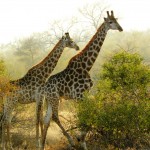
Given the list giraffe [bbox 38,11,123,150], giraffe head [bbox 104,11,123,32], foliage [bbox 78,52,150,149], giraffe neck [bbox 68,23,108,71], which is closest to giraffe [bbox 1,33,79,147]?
giraffe [bbox 38,11,123,150]

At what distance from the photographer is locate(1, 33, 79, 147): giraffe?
11.2 meters

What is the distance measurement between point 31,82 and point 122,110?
10.8 ft

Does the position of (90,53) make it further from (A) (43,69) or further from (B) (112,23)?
(A) (43,69)

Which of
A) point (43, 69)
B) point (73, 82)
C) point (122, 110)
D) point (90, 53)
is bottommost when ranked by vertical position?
point (122, 110)

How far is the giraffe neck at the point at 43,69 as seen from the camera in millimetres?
11500

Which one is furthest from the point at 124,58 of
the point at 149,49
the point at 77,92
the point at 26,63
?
the point at 149,49

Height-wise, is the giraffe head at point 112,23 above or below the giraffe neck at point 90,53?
above

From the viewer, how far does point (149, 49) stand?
4119 cm

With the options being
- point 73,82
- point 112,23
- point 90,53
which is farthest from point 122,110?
point 112,23

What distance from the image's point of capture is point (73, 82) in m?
11.2

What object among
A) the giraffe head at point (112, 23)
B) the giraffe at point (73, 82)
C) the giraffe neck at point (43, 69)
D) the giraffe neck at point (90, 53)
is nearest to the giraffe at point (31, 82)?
the giraffe neck at point (43, 69)

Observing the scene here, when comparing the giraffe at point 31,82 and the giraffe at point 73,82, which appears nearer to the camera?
the giraffe at point 73,82

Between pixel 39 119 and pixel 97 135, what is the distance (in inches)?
73.3

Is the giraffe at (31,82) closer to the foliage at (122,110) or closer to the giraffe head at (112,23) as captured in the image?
the giraffe head at (112,23)
